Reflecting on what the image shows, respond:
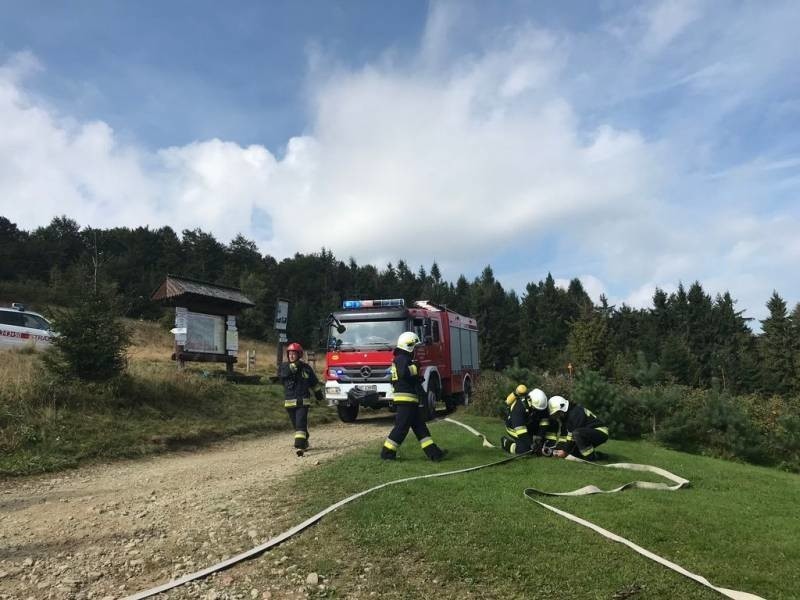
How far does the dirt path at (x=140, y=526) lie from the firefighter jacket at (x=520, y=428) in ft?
9.60

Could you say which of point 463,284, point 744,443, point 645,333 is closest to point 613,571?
point 744,443

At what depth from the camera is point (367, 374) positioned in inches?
559

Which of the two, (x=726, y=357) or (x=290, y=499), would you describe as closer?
(x=290, y=499)

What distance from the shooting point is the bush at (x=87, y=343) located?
39.7 ft

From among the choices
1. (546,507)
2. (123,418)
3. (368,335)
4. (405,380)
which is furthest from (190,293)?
(546,507)

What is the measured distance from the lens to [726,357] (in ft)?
239

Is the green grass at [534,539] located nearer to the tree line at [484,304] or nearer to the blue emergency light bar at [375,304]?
the blue emergency light bar at [375,304]

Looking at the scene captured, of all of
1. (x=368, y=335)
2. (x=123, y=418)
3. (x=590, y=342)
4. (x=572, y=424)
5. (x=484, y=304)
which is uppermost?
(x=484, y=304)

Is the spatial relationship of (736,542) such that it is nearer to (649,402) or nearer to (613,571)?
(613,571)

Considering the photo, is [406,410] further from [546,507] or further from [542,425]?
[546,507]

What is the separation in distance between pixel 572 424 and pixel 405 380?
289cm

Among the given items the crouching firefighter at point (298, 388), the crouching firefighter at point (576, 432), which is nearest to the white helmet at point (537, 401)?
the crouching firefighter at point (576, 432)

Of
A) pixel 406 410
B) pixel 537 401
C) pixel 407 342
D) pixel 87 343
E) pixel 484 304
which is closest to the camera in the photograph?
pixel 406 410

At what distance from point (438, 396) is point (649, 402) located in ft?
18.3
